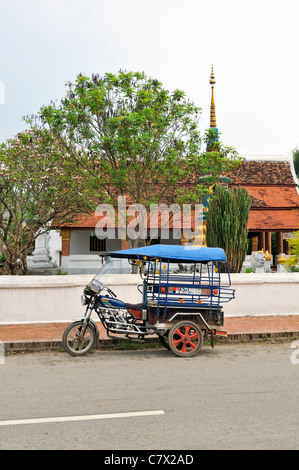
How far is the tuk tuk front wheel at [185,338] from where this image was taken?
8047 millimetres

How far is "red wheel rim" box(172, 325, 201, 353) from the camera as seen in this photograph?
8133 mm

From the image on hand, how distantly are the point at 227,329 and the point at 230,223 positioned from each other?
4.17m

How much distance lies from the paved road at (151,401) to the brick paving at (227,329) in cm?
85

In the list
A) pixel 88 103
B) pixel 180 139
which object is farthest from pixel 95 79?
pixel 180 139

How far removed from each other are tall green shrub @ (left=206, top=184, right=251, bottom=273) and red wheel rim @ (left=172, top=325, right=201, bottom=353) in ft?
18.8

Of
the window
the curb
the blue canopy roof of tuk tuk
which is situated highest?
the window

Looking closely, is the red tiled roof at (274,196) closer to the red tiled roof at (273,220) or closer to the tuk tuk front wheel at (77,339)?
the red tiled roof at (273,220)

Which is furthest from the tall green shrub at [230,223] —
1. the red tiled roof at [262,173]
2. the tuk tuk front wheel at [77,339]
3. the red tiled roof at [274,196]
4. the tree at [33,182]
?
the red tiled roof at [262,173]

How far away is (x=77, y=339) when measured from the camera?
7926 mm

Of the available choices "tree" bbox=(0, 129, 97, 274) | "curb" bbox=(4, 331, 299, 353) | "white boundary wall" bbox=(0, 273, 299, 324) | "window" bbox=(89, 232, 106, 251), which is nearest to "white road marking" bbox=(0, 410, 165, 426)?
"curb" bbox=(4, 331, 299, 353)

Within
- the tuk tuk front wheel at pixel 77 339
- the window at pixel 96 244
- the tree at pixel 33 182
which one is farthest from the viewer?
the window at pixel 96 244

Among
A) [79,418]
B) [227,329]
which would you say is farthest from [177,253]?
[79,418]

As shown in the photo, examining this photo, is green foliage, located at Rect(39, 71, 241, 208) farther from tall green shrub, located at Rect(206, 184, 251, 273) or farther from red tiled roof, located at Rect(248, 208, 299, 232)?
red tiled roof, located at Rect(248, 208, 299, 232)
